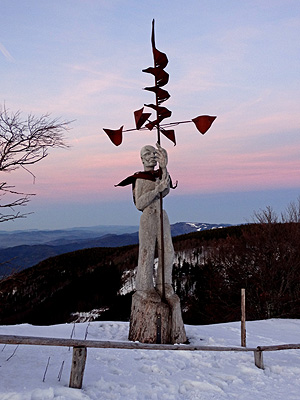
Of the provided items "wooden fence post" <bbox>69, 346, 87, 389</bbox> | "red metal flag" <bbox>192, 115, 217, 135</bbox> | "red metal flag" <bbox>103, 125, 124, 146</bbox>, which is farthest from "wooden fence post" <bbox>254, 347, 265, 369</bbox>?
"red metal flag" <bbox>103, 125, 124, 146</bbox>

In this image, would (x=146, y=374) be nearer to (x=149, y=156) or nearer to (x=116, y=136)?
(x=149, y=156)

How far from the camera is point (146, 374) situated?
17.1 feet

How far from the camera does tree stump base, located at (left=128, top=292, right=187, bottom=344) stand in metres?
7.33

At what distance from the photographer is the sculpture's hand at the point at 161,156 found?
781cm

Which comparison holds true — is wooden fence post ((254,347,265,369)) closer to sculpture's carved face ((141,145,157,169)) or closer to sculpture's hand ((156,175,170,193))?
sculpture's hand ((156,175,170,193))

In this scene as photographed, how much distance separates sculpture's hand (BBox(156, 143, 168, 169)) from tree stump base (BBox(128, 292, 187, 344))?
2.67 metres

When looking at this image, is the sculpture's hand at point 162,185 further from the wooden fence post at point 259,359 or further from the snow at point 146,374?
the wooden fence post at point 259,359

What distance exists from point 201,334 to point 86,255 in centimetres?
3694

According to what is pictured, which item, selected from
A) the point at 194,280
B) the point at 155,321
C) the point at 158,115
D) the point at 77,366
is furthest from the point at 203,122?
the point at 194,280

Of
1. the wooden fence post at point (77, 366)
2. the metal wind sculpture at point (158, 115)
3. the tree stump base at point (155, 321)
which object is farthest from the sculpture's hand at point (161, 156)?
the wooden fence post at point (77, 366)

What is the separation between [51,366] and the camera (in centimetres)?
484

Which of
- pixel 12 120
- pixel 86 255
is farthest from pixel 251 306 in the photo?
pixel 86 255

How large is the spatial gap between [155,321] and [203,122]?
415 cm

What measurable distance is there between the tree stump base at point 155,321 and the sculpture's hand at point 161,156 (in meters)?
2.67
